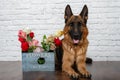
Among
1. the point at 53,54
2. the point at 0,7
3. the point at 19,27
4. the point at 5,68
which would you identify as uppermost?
the point at 0,7

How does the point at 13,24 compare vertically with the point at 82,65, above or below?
above

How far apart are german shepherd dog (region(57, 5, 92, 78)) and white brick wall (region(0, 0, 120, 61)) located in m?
0.67

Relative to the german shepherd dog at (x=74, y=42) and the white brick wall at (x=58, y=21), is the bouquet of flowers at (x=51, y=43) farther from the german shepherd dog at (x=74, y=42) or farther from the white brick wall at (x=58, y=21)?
the white brick wall at (x=58, y=21)

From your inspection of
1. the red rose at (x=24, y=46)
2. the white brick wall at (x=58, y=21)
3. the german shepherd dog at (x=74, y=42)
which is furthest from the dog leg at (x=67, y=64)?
the white brick wall at (x=58, y=21)

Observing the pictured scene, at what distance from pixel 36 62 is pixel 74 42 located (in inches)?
9.5

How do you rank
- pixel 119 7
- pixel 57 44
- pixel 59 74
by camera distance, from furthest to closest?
pixel 119 7
pixel 57 44
pixel 59 74

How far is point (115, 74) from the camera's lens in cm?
122

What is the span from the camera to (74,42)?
1.24 metres

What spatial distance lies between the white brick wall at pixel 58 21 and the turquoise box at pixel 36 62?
27.4 inches

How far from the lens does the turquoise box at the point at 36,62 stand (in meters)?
1.28

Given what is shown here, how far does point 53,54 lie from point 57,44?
97mm

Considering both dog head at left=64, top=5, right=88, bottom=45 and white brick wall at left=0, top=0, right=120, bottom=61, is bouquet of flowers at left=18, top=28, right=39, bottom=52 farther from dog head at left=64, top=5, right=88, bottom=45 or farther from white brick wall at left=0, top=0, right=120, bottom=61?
white brick wall at left=0, top=0, right=120, bottom=61

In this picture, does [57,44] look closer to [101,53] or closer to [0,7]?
[101,53]

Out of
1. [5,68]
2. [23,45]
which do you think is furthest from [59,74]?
[5,68]
